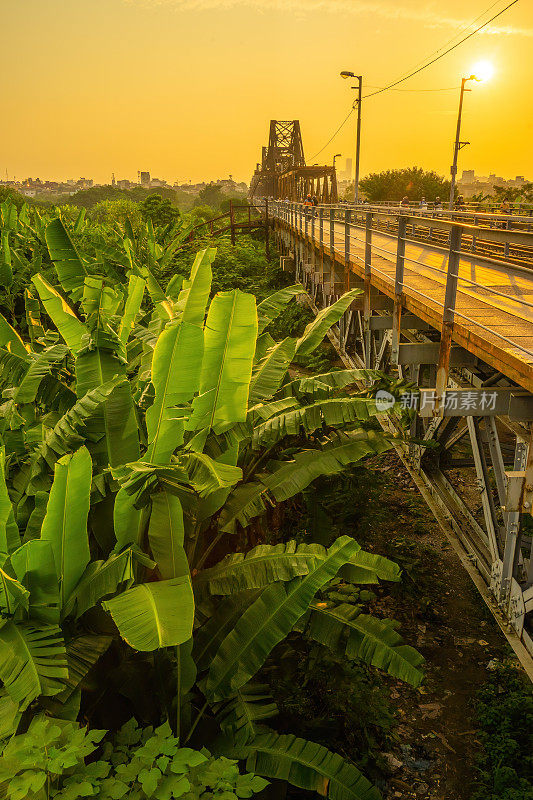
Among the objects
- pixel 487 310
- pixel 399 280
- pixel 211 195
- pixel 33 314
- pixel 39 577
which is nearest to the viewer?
pixel 39 577

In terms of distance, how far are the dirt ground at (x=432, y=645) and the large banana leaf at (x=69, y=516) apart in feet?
11.6

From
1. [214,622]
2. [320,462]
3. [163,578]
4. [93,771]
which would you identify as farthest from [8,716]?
[320,462]

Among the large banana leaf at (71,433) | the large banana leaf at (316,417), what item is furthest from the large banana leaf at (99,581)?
the large banana leaf at (316,417)

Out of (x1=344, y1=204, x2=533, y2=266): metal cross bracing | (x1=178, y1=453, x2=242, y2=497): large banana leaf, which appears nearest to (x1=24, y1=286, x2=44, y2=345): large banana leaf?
Result: (x1=178, y1=453, x2=242, y2=497): large banana leaf

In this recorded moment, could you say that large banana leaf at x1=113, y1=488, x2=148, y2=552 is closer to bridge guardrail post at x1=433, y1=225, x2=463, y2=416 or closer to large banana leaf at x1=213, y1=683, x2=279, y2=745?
large banana leaf at x1=213, y1=683, x2=279, y2=745

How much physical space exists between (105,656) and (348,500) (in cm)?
497

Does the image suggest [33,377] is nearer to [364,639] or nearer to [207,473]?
[207,473]

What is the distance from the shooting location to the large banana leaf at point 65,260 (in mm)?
5453

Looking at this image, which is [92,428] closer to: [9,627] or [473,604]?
[9,627]

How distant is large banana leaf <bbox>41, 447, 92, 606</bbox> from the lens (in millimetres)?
3061

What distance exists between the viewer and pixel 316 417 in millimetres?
4363

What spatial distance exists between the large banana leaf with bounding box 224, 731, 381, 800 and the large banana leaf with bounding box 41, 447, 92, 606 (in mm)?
1398

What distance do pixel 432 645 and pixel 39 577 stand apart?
5.09 m

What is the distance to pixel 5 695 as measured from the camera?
9.70 feet
